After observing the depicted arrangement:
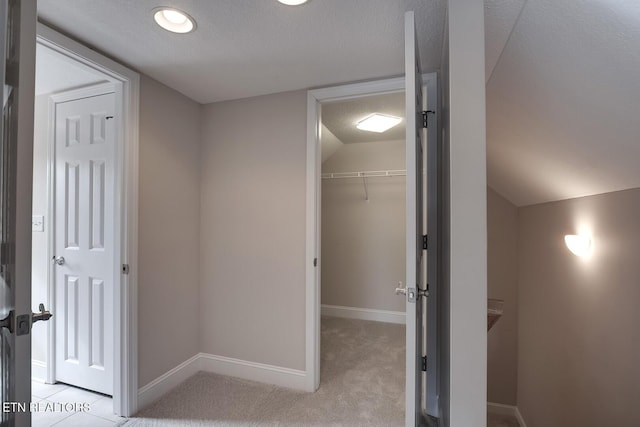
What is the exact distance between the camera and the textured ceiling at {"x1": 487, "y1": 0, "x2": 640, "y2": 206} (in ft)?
3.10

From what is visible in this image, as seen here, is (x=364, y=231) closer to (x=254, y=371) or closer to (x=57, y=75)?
(x=254, y=371)

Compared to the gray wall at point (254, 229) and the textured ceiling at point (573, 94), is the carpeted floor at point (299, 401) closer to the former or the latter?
the gray wall at point (254, 229)

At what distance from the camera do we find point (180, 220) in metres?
2.28

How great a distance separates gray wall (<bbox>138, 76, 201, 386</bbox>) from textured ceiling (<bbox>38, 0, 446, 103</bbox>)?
0.28 metres

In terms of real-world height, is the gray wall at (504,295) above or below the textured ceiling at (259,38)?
below

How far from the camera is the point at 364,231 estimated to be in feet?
12.6

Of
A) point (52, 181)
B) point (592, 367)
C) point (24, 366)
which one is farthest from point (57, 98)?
point (592, 367)

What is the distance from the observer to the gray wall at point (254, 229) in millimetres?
2221

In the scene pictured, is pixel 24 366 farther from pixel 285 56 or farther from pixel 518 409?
pixel 518 409

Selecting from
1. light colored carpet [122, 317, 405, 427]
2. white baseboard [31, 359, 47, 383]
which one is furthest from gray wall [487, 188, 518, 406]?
white baseboard [31, 359, 47, 383]

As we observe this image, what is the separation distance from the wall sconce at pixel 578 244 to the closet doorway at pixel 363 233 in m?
1.71

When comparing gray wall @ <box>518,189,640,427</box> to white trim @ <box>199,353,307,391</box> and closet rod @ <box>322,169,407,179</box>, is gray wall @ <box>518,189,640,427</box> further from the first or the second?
white trim @ <box>199,353,307,391</box>

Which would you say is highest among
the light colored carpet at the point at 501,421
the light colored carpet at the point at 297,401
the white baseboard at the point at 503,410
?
the light colored carpet at the point at 297,401

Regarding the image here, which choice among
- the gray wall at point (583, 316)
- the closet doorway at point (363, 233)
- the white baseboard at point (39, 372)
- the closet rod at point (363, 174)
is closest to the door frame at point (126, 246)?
the white baseboard at point (39, 372)
